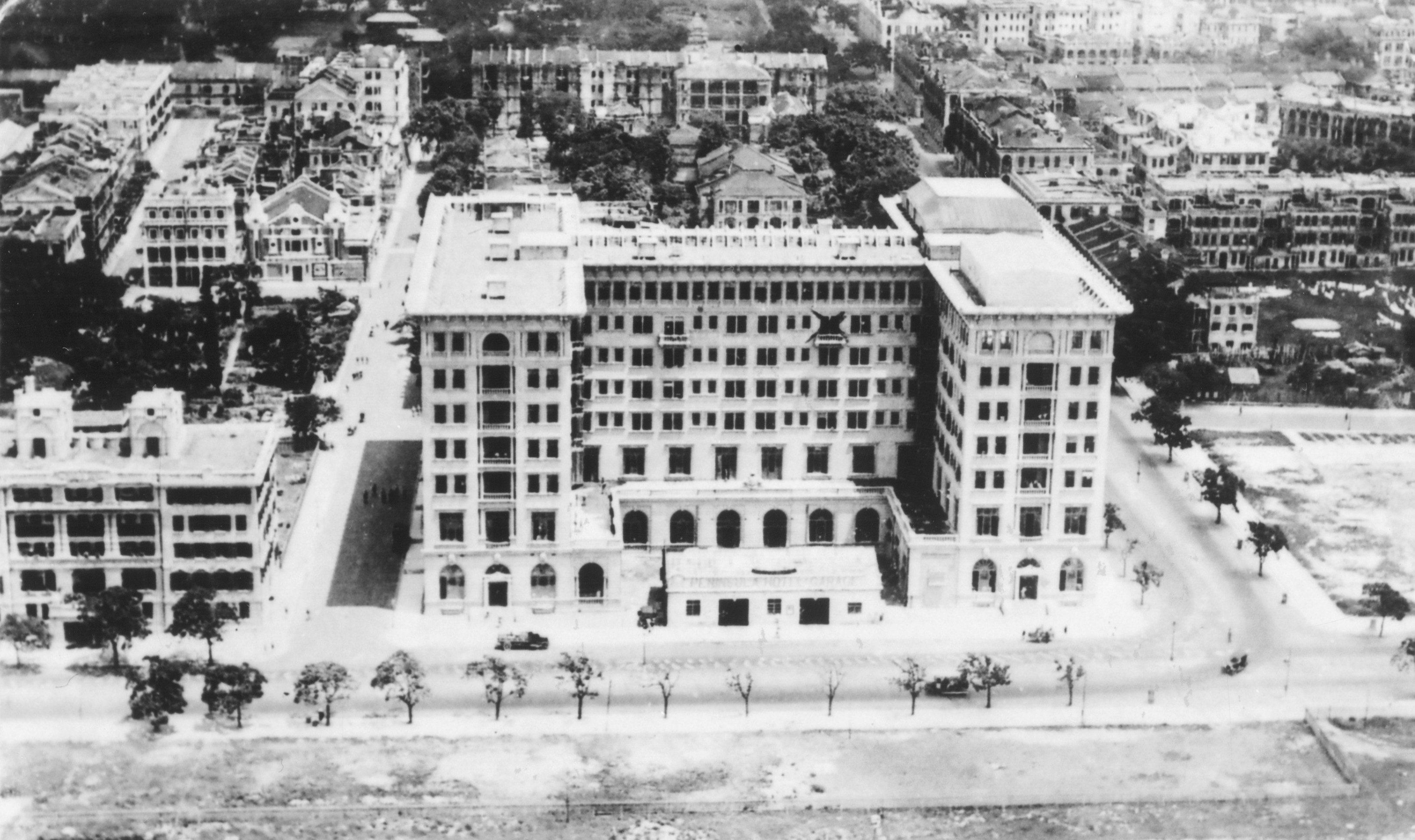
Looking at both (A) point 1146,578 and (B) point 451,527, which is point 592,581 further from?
(A) point 1146,578

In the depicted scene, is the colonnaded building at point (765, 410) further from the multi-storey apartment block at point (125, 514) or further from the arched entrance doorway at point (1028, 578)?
the multi-storey apartment block at point (125, 514)

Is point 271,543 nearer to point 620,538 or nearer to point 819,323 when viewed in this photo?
point 620,538

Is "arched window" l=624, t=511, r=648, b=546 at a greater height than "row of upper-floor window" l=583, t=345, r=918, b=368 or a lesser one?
lesser

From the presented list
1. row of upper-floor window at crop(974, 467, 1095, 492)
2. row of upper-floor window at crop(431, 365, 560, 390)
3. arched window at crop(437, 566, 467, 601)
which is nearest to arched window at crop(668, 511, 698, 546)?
arched window at crop(437, 566, 467, 601)

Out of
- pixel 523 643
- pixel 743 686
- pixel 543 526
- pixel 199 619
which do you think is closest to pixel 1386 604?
pixel 743 686

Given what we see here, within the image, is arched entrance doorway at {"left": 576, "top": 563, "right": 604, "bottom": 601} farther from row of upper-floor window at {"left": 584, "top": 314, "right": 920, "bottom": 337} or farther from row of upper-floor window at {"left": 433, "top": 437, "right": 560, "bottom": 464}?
row of upper-floor window at {"left": 584, "top": 314, "right": 920, "bottom": 337}

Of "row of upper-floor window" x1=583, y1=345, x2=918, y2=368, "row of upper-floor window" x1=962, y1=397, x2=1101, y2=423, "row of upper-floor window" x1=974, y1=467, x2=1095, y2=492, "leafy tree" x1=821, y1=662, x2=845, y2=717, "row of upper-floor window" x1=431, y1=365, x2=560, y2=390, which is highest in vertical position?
"row of upper-floor window" x1=431, y1=365, x2=560, y2=390

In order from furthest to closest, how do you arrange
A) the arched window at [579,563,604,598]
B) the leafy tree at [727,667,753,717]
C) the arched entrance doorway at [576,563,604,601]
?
1. the arched window at [579,563,604,598]
2. the arched entrance doorway at [576,563,604,601]
3. the leafy tree at [727,667,753,717]
